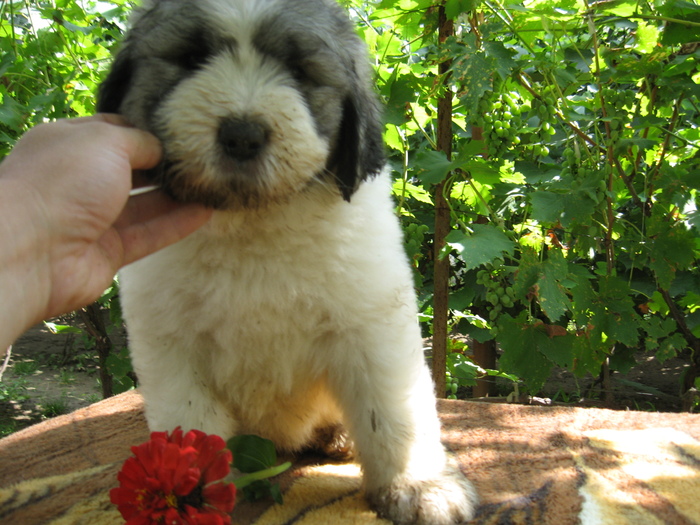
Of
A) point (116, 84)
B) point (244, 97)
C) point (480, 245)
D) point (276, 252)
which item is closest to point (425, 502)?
point (276, 252)

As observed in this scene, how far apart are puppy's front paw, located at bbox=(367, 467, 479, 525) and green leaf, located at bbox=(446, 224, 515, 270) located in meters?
0.80

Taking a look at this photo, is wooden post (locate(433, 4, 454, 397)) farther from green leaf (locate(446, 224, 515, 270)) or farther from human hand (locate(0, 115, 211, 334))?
human hand (locate(0, 115, 211, 334))

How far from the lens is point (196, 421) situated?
7.23 ft

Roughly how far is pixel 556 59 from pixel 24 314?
2369mm

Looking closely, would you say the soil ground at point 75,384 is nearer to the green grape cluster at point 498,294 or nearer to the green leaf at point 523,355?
the green leaf at point 523,355

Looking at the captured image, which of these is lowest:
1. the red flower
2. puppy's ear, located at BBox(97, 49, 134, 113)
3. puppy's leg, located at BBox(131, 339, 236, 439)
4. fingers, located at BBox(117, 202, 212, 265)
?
the red flower

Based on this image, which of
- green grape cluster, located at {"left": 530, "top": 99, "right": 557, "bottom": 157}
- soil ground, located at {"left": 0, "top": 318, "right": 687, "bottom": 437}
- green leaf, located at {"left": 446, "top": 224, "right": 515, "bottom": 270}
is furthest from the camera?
soil ground, located at {"left": 0, "top": 318, "right": 687, "bottom": 437}

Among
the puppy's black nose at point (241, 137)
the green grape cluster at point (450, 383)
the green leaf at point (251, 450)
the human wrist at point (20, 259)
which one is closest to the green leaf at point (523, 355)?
the green grape cluster at point (450, 383)

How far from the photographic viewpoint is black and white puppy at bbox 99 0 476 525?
5.98 feet

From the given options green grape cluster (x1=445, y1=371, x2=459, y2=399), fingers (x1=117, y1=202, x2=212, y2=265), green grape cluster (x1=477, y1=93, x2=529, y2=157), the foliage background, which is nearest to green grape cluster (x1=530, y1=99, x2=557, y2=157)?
the foliage background

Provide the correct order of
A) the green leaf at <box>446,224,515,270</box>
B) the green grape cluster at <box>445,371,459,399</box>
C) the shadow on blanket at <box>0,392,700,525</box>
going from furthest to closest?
the green grape cluster at <box>445,371,459,399</box>
the green leaf at <box>446,224,515,270</box>
the shadow on blanket at <box>0,392,700,525</box>

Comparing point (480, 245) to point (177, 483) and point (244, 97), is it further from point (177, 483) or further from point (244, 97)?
point (177, 483)

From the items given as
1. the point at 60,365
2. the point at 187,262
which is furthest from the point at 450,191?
the point at 60,365

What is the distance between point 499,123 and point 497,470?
5.19 ft
